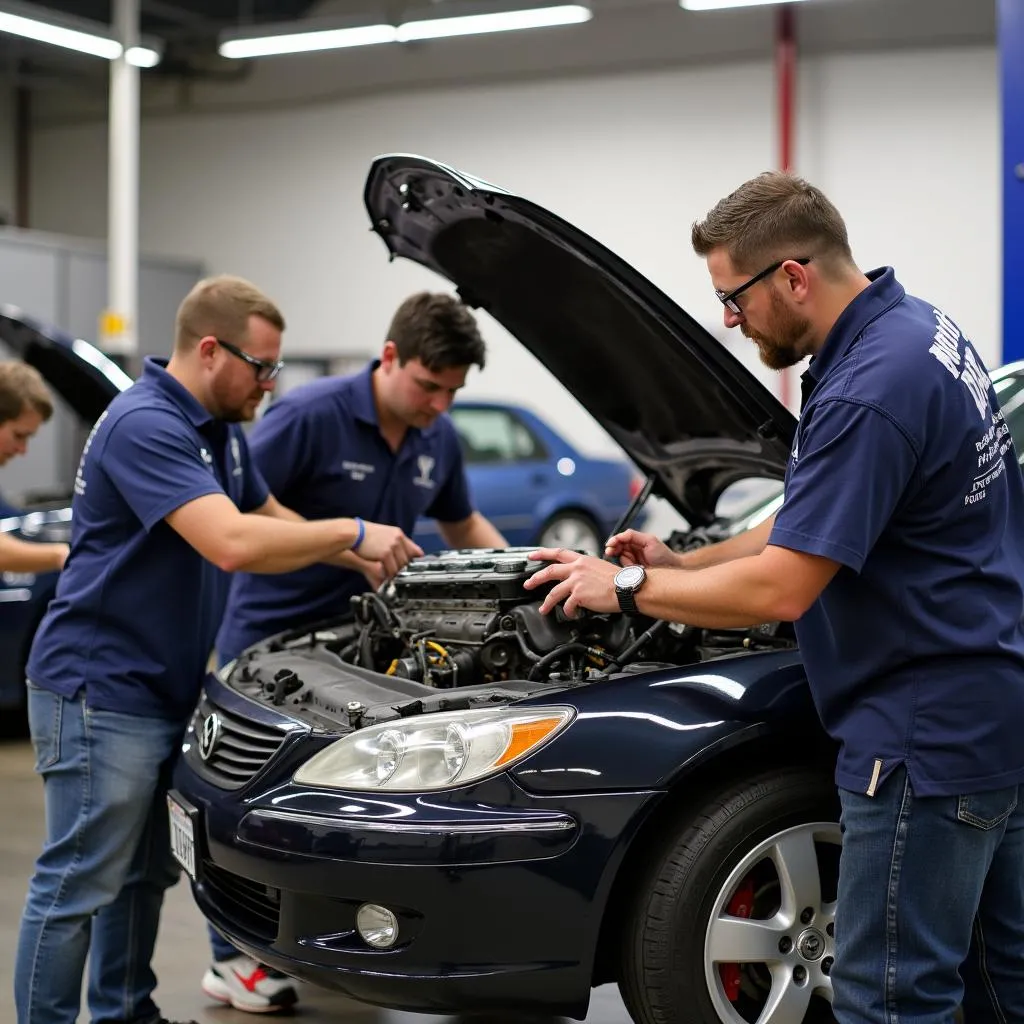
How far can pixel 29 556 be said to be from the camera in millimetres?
3494

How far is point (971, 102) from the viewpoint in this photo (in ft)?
35.1

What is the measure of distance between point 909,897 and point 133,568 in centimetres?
158

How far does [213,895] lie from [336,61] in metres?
12.0

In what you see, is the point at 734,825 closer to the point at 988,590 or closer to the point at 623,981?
the point at 623,981

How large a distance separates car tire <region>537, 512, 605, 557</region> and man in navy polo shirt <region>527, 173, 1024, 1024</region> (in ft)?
23.2

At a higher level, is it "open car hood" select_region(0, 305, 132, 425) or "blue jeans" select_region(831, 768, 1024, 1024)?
"open car hood" select_region(0, 305, 132, 425)

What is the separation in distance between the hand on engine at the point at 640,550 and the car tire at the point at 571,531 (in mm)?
6314

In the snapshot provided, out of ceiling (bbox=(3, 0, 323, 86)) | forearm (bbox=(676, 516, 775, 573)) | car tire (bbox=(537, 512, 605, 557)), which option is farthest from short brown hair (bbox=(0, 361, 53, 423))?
ceiling (bbox=(3, 0, 323, 86))

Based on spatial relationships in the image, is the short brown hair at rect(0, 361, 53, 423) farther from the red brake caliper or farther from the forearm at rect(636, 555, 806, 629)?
the red brake caliper

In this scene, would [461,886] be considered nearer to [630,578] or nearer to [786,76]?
[630,578]

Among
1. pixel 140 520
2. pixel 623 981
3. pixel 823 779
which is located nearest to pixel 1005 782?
pixel 823 779

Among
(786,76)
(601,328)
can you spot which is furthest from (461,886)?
(786,76)

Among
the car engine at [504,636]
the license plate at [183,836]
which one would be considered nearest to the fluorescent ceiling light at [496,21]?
the car engine at [504,636]

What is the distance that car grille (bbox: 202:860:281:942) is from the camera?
2.42m
